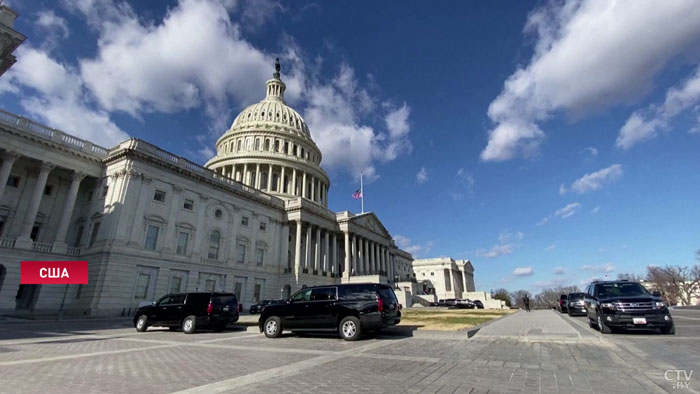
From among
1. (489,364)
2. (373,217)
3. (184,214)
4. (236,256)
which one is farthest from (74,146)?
(373,217)

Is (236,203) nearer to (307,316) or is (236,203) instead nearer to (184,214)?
(184,214)

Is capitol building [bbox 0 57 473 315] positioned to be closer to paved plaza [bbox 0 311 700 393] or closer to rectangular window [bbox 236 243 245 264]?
rectangular window [bbox 236 243 245 264]

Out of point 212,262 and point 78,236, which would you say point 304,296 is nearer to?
point 212,262

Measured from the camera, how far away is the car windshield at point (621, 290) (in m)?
13.1

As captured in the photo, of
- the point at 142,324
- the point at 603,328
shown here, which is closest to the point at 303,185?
the point at 142,324

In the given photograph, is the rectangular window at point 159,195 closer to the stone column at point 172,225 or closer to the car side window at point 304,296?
the stone column at point 172,225

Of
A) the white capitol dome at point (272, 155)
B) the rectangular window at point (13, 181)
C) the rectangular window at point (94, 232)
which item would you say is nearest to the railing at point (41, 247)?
the rectangular window at point (94, 232)

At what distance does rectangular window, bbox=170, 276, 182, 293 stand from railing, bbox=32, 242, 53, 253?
1069 centimetres

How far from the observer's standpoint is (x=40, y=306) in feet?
94.9

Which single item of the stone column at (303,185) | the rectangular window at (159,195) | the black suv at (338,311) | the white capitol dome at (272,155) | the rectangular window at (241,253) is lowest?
the black suv at (338,311)

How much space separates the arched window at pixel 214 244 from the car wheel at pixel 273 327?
98.6 ft

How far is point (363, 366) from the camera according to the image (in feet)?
24.9

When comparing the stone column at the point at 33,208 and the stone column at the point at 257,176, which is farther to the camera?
the stone column at the point at 257,176

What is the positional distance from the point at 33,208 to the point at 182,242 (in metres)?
13.0
